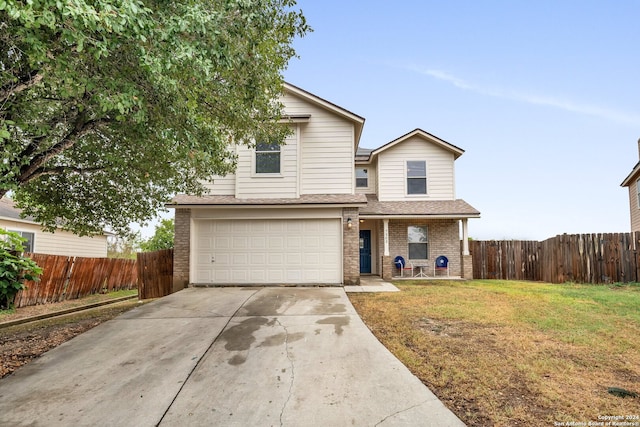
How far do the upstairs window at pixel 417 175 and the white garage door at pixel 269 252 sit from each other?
532 centimetres

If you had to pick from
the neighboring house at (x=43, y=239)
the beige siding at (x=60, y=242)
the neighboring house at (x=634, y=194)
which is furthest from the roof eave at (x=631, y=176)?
the beige siding at (x=60, y=242)

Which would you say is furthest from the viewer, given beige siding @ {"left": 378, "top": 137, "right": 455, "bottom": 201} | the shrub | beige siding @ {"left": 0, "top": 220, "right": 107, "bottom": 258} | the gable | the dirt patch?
beige siding @ {"left": 0, "top": 220, "right": 107, "bottom": 258}

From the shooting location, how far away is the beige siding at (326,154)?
424 inches

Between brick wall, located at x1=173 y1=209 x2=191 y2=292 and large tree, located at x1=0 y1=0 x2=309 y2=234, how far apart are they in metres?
2.37

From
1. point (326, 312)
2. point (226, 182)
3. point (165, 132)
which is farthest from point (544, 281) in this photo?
point (165, 132)

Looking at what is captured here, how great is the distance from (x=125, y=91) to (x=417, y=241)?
40.7 ft

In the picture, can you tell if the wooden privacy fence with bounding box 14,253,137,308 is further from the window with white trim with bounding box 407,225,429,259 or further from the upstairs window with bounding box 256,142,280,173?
the window with white trim with bounding box 407,225,429,259

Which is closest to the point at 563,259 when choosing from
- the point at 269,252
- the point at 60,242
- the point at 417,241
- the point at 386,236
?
the point at 417,241

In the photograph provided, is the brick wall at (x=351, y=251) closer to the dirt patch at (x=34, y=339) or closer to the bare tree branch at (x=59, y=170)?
the dirt patch at (x=34, y=339)

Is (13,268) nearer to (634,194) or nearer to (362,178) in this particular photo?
(362,178)

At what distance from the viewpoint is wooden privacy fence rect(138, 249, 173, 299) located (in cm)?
1103

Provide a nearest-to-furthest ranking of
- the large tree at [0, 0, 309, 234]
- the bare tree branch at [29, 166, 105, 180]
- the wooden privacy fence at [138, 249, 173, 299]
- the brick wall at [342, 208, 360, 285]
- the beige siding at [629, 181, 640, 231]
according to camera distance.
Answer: the large tree at [0, 0, 309, 234] < the bare tree branch at [29, 166, 105, 180] < the brick wall at [342, 208, 360, 285] < the wooden privacy fence at [138, 249, 173, 299] < the beige siding at [629, 181, 640, 231]

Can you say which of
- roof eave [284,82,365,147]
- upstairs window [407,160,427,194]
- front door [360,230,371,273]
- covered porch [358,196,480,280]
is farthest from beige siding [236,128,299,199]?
upstairs window [407,160,427,194]

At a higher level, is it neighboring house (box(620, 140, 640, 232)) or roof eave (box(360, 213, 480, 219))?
neighboring house (box(620, 140, 640, 232))
